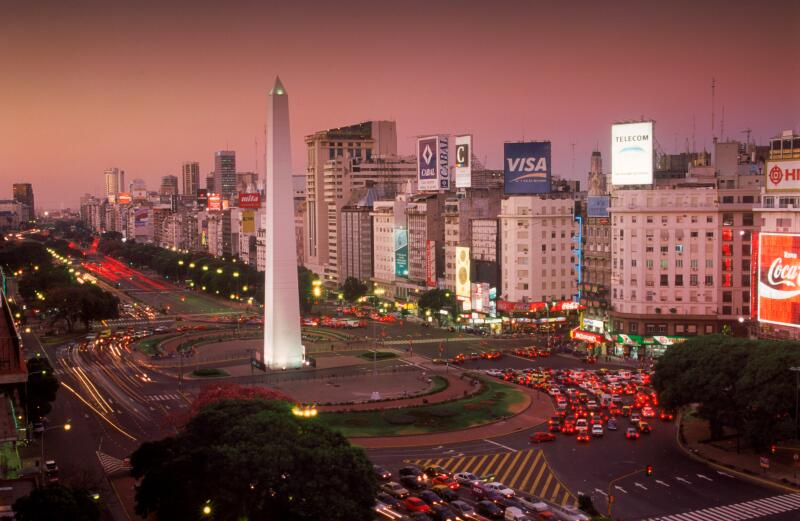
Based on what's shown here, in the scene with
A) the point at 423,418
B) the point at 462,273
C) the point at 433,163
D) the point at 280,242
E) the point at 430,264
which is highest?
the point at 433,163

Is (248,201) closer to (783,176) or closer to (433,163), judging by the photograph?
(433,163)

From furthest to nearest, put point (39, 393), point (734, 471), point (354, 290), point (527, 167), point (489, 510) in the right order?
point (354, 290) → point (527, 167) → point (39, 393) → point (734, 471) → point (489, 510)

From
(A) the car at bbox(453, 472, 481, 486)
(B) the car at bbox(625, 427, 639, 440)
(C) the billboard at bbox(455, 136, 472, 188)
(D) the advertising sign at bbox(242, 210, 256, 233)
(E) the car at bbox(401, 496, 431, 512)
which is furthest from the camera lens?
(D) the advertising sign at bbox(242, 210, 256, 233)

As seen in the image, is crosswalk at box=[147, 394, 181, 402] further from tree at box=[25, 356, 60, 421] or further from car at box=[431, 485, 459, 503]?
car at box=[431, 485, 459, 503]

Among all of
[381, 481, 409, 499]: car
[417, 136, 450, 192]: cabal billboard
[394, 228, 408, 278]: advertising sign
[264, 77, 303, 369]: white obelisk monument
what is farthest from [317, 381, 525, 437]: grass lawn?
[394, 228, 408, 278]: advertising sign

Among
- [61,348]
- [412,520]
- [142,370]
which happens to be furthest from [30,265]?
[412,520]

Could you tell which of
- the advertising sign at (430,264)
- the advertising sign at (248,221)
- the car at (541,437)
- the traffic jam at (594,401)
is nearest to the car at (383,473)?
the car at (541,437)

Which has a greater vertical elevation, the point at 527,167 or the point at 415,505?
the point at 527,167

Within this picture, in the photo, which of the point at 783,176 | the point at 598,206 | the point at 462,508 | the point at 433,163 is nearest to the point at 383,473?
the point at 462,508
